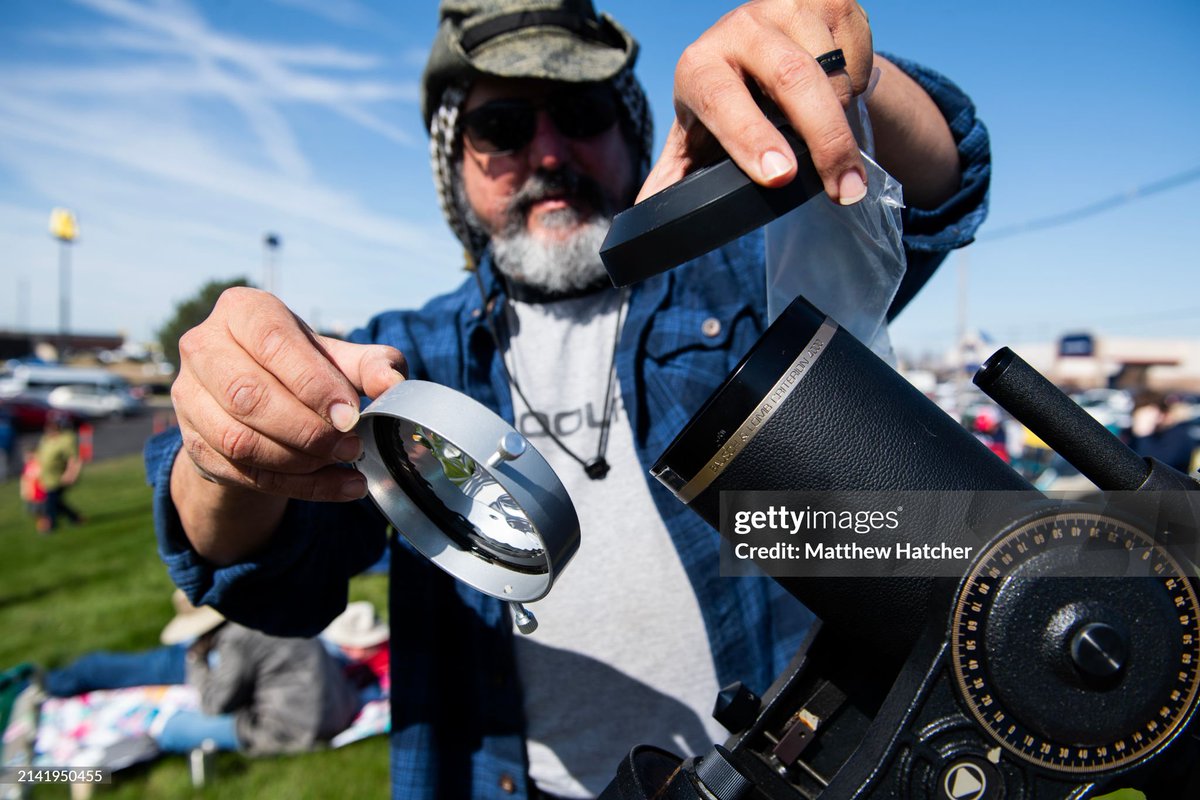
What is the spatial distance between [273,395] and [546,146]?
1.30 metres

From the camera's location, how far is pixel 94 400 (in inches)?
1226

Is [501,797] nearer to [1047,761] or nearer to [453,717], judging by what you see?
[453,717]

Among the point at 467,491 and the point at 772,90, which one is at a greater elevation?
the point at 772,90

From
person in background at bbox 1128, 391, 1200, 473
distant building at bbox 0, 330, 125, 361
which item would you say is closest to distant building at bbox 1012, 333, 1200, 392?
person in background at bbox 1128, 391, 1200, 473

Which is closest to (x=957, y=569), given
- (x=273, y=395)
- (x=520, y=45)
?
(x=273, y=395)

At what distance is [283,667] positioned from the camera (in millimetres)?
4305

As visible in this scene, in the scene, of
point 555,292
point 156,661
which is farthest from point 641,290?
point 156,661

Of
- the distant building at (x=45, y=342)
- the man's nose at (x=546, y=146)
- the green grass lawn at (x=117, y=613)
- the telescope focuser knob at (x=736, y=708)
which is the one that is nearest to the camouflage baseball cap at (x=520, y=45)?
the man's nose at (x=546, y=146)

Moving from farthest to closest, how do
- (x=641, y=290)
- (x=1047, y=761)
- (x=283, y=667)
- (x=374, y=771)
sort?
1. (x=283, y=667)
2. (x=374, y=771)
3. (x=641, y=290)
4. (x=1047, y=761)

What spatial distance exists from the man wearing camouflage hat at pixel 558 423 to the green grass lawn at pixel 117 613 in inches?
105

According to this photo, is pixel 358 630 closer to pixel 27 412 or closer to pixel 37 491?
pixel 37 491

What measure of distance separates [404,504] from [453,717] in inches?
42.1

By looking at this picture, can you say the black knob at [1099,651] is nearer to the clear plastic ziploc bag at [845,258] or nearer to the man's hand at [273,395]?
the clear plastic ziploc bag at [845,258]

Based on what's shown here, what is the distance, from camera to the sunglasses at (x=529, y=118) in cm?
192
